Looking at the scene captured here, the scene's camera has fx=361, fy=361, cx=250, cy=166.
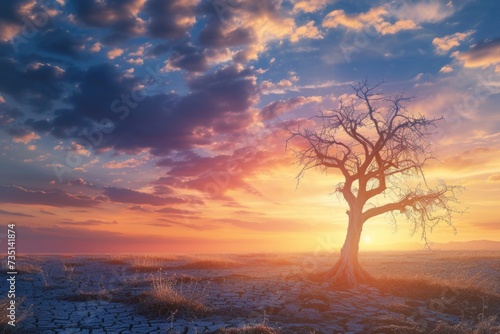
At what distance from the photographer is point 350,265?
49.9 feet

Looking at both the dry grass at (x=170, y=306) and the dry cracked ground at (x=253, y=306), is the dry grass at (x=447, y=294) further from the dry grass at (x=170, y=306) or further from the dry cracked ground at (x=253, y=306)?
the dry grass at (x=170, y=306)

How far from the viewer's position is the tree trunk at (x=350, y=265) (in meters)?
14.9

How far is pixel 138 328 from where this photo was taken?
27.6 feet

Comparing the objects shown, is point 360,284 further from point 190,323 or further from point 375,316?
point 190,323

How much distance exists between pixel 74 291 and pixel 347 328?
9654 mm

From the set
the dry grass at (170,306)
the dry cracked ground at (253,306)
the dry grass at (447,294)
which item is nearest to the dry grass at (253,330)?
the dry cracked ground at (253,306)

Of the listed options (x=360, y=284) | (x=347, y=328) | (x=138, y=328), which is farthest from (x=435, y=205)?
(x=138, y=328)

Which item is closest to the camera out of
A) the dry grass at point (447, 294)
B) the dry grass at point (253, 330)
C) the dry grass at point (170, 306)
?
the dry grass at point (253, 330)

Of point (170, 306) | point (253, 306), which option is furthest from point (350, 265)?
point (170, 306)

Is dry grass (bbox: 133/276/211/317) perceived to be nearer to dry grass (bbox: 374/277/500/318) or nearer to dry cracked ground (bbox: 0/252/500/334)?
dry cracked ground (bbox: 0/252/500/334)

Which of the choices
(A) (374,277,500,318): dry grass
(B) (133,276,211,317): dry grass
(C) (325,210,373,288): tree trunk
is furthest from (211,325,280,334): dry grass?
(C) (325,210,373,288): tree trunk

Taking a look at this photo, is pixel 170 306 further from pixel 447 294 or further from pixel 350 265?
pixel 447 294

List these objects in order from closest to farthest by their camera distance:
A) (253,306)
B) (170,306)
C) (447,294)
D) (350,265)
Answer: (170,306)
(253,306)
(447,294)
(350,265)

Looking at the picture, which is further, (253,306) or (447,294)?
(447,294)
